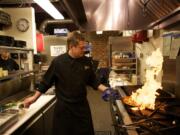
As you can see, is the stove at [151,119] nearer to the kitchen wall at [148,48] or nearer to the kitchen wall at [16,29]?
the kitchen wall at [148,48]

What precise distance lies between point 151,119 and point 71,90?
89 centimetres

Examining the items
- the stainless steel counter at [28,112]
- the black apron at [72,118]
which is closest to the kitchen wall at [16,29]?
the stainless steel counter at [28,112]

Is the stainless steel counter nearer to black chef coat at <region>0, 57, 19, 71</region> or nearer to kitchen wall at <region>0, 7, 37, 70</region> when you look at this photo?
black chef coat at <region>0, 57, 19, 71</region>

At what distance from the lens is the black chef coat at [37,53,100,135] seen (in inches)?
92.0

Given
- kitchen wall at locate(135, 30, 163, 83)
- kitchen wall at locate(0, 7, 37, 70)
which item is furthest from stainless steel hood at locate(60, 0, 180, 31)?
kitchen wall at locate(0, 7, 37, 70)

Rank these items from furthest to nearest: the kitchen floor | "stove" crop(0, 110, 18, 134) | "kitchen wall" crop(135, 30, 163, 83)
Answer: the kitchen floor
"kitchen wall" crop(135, 30, 163, 83)
"stove" crop(0, 110, 18, 134)

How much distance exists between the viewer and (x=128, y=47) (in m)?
5.81

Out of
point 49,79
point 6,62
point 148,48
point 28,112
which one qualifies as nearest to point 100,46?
point 148,48

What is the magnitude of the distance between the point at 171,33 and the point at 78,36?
1213mm

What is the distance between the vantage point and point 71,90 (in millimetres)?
2324

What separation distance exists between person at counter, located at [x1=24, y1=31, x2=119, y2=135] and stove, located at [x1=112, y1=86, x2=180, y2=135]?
364mm

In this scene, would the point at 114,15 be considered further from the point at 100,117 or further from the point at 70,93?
the point at 100,117

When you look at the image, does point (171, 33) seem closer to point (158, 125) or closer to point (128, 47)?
point (158, 125)

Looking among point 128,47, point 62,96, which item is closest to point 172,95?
point 62,96
